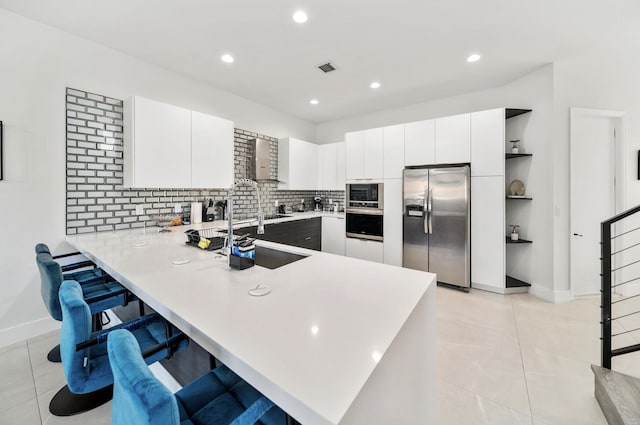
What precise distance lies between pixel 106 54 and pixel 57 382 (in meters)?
3.16

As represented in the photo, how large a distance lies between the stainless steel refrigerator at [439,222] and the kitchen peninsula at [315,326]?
2.42 m

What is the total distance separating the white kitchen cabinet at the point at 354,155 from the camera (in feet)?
14.9

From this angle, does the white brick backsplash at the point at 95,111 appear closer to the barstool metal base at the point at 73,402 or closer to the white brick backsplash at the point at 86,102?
the white brick backsplash at the point at 86,102

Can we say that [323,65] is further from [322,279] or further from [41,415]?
[41,415]

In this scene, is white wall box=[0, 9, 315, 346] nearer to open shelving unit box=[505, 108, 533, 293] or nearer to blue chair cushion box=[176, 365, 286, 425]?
blue chair cushion box=[176, 365, 286, 425]

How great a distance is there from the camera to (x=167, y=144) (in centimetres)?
299

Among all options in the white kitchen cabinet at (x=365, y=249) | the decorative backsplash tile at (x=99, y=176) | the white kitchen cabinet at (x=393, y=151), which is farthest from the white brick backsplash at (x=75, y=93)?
the white kitchen cabinet at (x=365, y=249)

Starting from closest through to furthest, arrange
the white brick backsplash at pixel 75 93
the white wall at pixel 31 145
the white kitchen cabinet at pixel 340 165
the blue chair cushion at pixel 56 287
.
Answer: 1. the blue chair cushion at pixel 56 287
2. the white wall at pixel 31 145
3. the white brick backsplash at pixel 75 93
4. the white kitchen cabinet at pixel 340 165

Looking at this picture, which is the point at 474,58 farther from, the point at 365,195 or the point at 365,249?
the point at 365,249

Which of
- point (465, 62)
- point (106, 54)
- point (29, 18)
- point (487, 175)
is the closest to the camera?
point (29, 18)

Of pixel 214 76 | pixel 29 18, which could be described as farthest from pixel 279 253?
pixel 29 18

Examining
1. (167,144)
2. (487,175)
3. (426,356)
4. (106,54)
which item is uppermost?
(106,54)

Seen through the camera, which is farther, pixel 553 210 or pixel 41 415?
pixel 553 210

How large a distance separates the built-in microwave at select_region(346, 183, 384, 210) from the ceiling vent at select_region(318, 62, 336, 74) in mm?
1888
